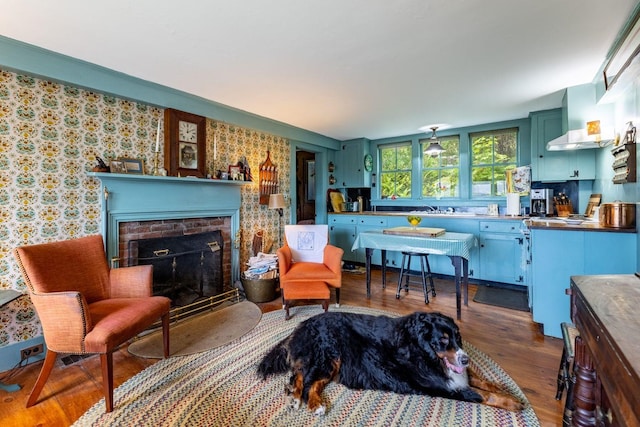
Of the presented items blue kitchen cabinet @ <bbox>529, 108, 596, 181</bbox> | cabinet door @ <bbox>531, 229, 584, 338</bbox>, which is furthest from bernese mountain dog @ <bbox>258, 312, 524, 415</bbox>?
blue kitchen cabinet @ <bbox>529, 108, 596, 181</bbox>

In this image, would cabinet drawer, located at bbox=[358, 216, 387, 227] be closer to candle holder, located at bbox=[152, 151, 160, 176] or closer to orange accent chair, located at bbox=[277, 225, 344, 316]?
orange accent chair, located at bbox=[277, 225, 344, 316]

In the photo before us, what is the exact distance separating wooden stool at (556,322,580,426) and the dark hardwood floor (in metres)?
0.14

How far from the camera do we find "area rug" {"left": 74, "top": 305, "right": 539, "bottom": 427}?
1.46m

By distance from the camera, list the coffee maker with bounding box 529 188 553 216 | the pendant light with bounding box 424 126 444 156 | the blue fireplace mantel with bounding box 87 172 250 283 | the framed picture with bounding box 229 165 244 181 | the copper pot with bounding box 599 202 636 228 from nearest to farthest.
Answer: the copper pot with bounding box 599 202 636 228, the blue fireplace mantel with bounding box 87 172 250 283, the framed picture with bounding box 229 165 244 181, the coffee maker with bounding box 529 188 553 216, the pendant light with bounding box 424 126 444 156

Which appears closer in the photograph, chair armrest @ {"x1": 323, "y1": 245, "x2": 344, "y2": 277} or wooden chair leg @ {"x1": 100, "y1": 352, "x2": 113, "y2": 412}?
wooden chair leg @ {"x1": 100, "y1": 352, "x2": 113, "y2": 412}

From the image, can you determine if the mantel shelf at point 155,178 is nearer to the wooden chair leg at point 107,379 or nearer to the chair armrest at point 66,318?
the chair armrest at point 66,318

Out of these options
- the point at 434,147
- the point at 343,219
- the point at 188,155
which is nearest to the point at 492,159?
the point at 434,147

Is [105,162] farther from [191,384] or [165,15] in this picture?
[191,384]

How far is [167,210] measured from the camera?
284cm

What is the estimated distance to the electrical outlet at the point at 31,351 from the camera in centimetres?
204

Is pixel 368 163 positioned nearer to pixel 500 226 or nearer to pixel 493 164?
A: pixel 493 164

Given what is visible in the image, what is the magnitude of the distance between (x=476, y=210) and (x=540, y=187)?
82cm

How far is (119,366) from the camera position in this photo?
6.49 feet

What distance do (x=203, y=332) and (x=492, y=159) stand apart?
14.5 feet
